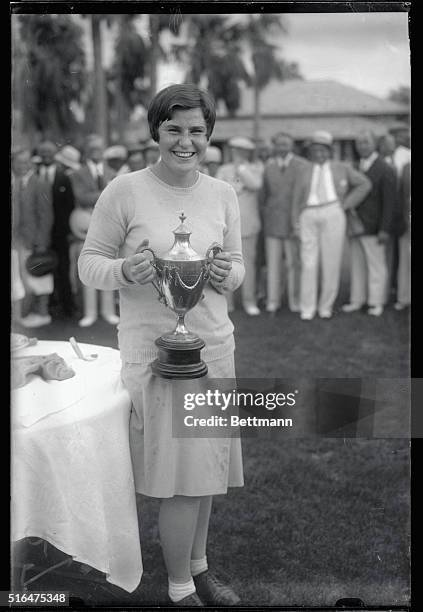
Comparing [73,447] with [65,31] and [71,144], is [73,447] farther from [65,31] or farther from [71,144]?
[65,31]

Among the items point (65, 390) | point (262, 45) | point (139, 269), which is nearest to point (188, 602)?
point (65, 390)

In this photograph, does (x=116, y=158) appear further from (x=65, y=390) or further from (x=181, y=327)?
(x=65, y=390)

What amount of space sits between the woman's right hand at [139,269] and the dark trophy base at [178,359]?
23cm

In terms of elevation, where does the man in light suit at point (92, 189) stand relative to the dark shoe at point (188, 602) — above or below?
above

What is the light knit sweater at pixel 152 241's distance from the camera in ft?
8.77

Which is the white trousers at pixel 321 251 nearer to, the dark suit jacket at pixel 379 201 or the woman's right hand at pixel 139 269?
the dark suit jacket at pixel 379 201

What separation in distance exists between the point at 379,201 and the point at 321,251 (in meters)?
0.30

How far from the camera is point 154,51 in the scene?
2904 mm

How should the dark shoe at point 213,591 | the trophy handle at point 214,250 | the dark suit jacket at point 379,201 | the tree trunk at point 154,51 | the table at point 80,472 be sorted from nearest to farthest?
1. the trophy handle at point 214,250
2. the table at point 80,472
3. the tree trunk at point 154,51
4. the dark shoe at point 213,591
5. the dark suit jacket at point 379,201

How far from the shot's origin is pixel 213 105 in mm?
2711

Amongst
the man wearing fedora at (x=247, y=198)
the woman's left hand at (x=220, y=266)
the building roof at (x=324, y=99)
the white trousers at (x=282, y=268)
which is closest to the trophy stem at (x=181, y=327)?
the woman's left hand at (x=220, y=266)

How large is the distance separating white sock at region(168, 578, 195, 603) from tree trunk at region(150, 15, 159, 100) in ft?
5.74

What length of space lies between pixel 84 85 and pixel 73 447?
127 centimetres

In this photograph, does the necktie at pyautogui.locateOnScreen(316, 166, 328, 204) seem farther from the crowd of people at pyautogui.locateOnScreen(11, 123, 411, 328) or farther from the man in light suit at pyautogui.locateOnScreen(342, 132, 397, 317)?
the man in light suit at pyautogui.locateOnScreen(342, 132, 397, 317)
